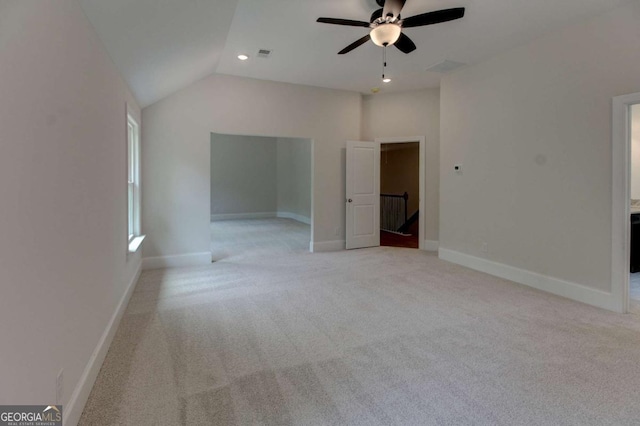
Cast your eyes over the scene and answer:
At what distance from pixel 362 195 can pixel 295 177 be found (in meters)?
4.96

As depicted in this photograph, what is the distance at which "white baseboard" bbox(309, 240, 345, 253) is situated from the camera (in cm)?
613

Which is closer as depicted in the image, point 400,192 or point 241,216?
point 400,192

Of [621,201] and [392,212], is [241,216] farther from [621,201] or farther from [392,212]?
[621,201]

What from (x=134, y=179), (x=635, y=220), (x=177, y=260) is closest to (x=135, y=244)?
(x=134, y=179)

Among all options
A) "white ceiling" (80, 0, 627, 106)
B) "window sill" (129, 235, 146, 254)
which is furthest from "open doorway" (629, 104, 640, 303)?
"window sill" (129, 235, 146, 254)

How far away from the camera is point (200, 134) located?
5172mm

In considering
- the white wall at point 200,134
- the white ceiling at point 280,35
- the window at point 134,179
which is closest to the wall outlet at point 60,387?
the white ceiling at point 280,35

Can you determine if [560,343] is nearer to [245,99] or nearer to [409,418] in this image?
[409,418]

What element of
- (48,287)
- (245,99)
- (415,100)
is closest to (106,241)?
(48,287)

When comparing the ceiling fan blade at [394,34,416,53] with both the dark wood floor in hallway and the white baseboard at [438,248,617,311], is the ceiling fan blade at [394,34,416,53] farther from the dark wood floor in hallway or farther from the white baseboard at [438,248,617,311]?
the dark wood floor in hallway

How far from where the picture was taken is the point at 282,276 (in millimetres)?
4555

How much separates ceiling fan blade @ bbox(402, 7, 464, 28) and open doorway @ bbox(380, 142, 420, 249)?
5.03 m

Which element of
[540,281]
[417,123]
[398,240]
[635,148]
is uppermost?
[417,123]
